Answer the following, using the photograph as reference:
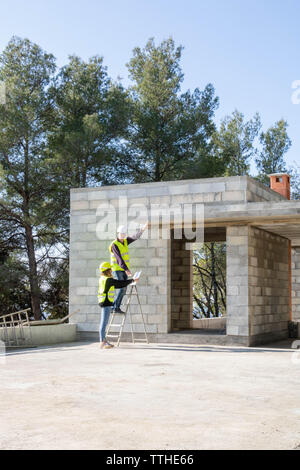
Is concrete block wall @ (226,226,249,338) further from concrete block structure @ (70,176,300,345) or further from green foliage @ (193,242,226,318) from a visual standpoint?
green foliage @ (193,242,226,318)

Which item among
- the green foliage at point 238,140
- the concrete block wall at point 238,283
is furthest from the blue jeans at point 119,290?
the green foliage at point 238,140

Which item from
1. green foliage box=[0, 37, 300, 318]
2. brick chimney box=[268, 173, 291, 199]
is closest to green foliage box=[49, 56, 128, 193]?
green foliage box=[0, 37, 300, 318]

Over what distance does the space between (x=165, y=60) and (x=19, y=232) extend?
10186 millimetres

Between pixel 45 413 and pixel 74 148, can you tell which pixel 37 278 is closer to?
pixel 74 148

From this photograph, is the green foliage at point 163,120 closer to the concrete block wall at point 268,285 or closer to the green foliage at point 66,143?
the green foliage at point 66,143

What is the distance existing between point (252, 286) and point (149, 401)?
20.5 feet

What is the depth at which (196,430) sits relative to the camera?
4234mm

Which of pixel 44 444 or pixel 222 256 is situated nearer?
A: pixel 44 444

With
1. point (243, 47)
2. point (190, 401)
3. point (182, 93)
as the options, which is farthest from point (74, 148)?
point (190, 401)

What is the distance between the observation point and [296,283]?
16.0 meters

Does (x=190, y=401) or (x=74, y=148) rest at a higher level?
(x=74, y=148)

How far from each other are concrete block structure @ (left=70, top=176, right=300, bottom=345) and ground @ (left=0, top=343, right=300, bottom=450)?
2054mm

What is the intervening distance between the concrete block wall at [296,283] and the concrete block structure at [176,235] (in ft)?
8.41

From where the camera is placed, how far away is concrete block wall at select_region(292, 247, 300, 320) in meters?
15.9
